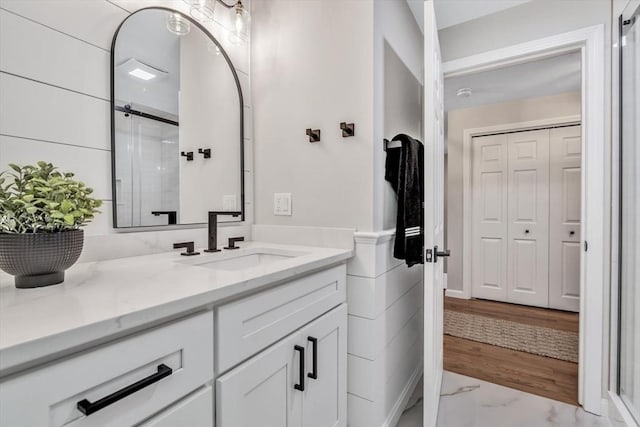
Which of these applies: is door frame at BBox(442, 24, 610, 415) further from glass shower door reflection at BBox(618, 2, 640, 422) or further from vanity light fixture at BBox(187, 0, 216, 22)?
vanity light fixture at BBox(187, 0, 216, 22)

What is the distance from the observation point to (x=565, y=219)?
3.43 metres

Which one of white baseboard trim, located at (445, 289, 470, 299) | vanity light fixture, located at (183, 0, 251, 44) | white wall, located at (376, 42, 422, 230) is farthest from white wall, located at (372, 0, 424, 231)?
white baseboard trim, located at (445, 289, 470, 299)

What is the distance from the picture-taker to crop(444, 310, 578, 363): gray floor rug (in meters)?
2.48

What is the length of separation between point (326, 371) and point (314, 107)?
46.4 inches

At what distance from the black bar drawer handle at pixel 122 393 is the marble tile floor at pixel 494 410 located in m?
1.48

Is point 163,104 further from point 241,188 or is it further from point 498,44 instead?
point 498,44

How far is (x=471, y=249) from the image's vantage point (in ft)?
12.8

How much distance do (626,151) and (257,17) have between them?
204 cm

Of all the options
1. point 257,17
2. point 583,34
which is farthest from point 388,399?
point 583,34

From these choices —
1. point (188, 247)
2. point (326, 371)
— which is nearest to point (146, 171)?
point (188, 247)

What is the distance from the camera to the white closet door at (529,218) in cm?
353

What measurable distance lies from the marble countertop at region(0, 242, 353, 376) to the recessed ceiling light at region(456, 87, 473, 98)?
281 centimetres

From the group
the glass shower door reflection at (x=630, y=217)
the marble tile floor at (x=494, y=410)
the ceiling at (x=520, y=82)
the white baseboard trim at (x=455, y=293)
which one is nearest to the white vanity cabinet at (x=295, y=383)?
the marble tile floor at (x=494, y=410)

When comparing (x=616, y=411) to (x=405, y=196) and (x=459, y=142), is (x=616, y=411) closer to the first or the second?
(x=405, y=196)
